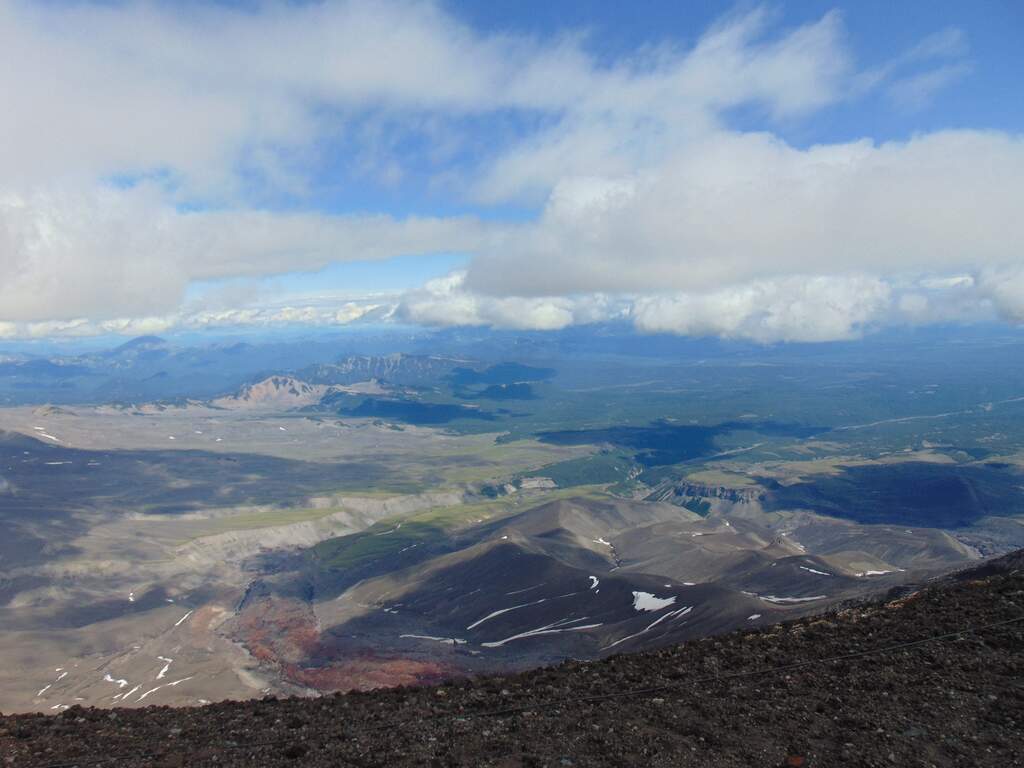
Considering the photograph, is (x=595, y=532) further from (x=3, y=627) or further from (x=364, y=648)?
(x=3, y=627)

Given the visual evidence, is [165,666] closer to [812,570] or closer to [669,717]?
[812,570]

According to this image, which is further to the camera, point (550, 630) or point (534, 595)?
point (534, 595)

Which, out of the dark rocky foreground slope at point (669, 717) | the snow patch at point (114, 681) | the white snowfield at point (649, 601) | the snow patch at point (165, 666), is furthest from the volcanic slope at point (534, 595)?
the dark rocky foreground slope at point (669, 717)

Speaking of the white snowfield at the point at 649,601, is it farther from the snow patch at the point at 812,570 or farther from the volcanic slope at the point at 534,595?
the snow patch at the point at 812,570

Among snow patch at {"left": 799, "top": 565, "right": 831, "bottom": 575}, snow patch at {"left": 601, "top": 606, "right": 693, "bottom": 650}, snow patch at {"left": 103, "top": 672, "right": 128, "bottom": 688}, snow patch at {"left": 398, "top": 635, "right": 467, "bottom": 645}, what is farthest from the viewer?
snow patch at {"left": 799, "top": 565, "right": 831, "bottom": 575}

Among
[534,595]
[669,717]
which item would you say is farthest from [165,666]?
[669,717]

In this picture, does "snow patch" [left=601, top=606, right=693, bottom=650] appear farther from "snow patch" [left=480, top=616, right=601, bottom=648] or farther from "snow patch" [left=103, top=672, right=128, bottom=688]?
"snow patch" [left=103, top=672, right=128, bottom=688]

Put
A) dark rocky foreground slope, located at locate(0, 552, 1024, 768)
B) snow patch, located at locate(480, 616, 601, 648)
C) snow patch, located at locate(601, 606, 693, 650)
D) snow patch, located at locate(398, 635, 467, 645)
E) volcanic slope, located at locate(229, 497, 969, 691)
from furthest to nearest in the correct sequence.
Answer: snow patch, located at locate(398, 635, 467, 645) → snow patch, located at locate(480, 616, 601, 648) → volcanic slope, located at locate(229, 497, 969, 691) → snow patch, located at locate(601, 606, 693, 650) → dark rocky foreground slope, located at locate(0, 552, 1024, 768)

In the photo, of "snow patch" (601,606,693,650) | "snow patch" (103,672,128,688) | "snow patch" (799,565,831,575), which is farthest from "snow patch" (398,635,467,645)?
"snow patch" (799,565,831,575)
